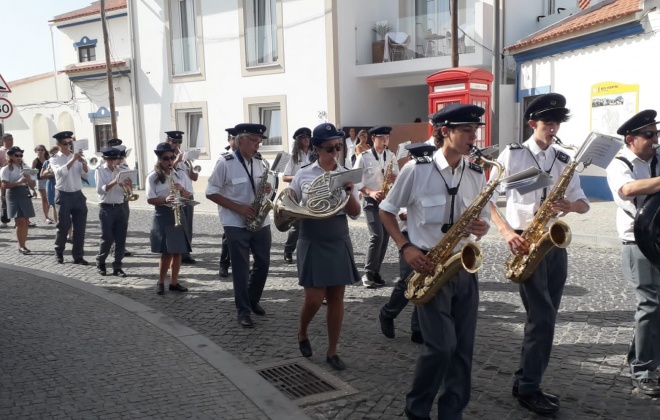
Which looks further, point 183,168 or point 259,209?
point 183,168

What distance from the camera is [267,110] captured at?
773 inches

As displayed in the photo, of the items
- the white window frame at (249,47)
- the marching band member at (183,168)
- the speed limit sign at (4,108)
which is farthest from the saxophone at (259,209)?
the white window frame at (249,47)

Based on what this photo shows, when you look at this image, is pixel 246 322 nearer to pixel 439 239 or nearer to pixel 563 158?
pixel 439 239

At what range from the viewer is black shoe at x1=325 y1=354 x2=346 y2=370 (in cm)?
488

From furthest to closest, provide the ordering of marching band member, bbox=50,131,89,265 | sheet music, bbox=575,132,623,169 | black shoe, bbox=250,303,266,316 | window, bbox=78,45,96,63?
window, bbox=78,45,96,63 → marching band member, bbox=50,131,89,265 → black shoe, bbox=250,303,266,316 → sheet music, bbox=575,132,623,169

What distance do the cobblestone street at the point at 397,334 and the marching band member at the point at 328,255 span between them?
0.47m

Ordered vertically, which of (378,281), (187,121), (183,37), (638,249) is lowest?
(378,281)

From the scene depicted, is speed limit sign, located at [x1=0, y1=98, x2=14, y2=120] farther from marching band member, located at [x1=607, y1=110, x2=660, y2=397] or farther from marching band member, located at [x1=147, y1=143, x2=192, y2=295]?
marching band member, located at [x1=607, y1=110, x2=660, y2=397]

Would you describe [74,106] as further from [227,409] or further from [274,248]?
[227,409]

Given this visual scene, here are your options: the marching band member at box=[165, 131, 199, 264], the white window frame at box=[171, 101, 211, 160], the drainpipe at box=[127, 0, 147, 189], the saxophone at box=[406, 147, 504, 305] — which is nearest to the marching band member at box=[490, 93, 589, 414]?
the saxophone at box=[406, 147, 504, 305]

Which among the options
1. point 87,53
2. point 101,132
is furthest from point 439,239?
point 87,53

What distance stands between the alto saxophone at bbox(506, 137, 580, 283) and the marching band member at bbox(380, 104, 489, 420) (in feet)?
1.40

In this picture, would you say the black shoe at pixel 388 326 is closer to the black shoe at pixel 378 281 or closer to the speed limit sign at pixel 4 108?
the black shoe at pixel 378 281

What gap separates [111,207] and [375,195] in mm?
4035
